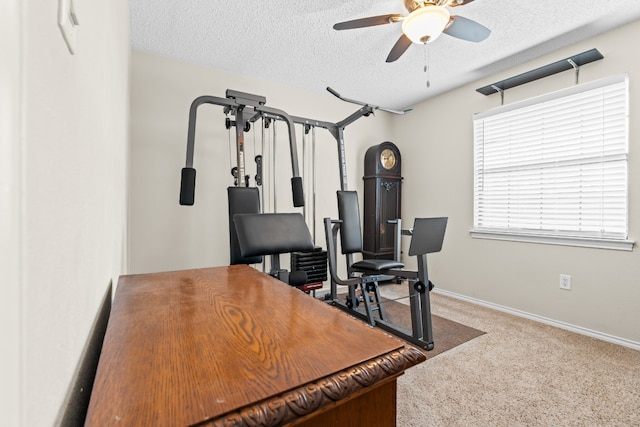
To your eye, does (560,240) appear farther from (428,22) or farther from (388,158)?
(428,22)

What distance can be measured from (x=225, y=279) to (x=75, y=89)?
78 cm

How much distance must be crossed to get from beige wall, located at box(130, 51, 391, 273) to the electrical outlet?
2786 millimetres

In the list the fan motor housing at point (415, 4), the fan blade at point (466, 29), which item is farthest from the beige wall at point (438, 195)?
the fan motor housing at point (415, 4)

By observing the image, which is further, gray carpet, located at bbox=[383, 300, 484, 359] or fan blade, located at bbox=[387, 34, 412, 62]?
gray carpet, located at bbox=[383, 300, 484, 359]

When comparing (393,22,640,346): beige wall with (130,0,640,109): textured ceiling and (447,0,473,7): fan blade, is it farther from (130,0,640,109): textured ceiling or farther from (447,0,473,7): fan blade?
(447,0,473,7): fan blade

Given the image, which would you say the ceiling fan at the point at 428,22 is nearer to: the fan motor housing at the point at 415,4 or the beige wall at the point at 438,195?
the fan motor housing at the point at 415,4

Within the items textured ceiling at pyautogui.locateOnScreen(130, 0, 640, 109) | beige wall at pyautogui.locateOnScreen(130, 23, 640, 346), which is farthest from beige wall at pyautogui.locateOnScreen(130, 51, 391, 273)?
textured ceiling at pyautogui.locateOnScreen(130, 0, 640, 109)

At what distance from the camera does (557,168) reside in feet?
9.07

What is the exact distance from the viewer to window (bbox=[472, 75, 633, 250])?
243 cm

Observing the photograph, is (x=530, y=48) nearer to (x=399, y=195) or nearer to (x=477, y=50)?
(x=477, y=50)

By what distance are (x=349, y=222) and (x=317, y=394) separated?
2.57 metres

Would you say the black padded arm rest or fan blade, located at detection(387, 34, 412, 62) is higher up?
fan blade, located at detection(387, 34, 412, 62)

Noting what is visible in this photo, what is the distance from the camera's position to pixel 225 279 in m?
1.12

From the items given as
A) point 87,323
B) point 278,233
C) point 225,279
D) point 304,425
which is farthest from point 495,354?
point 87,323
